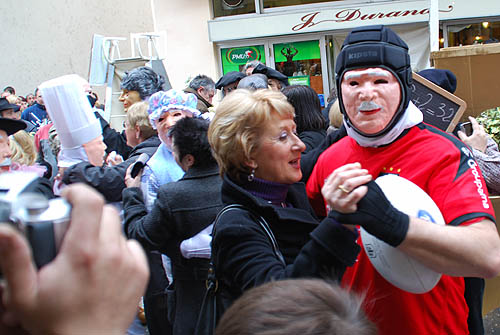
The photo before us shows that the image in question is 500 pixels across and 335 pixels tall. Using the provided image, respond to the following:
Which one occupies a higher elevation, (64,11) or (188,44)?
(64,11)

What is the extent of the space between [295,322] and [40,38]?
1624cm

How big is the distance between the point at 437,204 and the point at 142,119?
2.83 metres

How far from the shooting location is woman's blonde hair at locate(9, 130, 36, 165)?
412 cm

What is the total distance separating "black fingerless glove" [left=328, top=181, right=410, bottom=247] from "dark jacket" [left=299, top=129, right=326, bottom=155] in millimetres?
2199

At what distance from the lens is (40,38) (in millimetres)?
15297

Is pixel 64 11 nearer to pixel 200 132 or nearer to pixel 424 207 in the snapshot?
pixel 200 132

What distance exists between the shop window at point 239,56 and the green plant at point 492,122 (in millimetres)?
8157

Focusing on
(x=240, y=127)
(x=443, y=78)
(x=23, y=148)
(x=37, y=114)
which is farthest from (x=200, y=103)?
(x=37, y=114)

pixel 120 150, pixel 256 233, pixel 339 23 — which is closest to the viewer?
pixel 256 233

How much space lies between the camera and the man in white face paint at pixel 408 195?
1433 millimetres

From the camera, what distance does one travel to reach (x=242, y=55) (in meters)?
11.3

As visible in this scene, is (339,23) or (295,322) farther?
(339,23)

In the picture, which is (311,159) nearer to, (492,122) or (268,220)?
(268,220)

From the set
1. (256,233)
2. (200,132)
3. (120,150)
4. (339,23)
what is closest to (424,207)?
(256,233)
